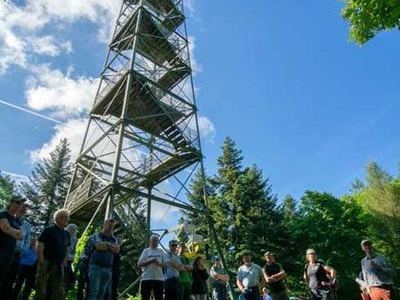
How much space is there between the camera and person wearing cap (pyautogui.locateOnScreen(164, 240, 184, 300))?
700 centimetres

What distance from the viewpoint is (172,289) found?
23.0 feet

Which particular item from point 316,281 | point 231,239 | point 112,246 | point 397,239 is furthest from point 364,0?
point 397,239

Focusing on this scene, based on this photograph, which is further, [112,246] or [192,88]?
[192,88]

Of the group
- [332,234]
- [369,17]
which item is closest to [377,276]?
[369,17]

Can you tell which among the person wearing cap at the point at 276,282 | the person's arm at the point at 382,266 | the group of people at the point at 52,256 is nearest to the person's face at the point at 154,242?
the group of people at the point at 52,256

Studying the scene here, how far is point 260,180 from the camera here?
1114 inches

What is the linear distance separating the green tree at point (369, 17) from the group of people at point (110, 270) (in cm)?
348

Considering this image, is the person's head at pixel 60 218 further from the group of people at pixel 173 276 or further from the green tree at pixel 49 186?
the green tree at pixel 49 186

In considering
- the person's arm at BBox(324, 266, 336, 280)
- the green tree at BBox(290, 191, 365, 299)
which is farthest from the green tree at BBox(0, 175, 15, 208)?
the person's arm at BBox(324, 266, 336, 280)

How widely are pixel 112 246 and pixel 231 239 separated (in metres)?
21.2

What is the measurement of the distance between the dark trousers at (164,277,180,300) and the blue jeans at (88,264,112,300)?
5.95ft

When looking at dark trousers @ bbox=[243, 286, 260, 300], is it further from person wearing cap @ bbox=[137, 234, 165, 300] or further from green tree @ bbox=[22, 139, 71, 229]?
green tree @ bbox=[22, 139, 71, 229]

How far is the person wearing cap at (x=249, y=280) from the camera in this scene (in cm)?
698

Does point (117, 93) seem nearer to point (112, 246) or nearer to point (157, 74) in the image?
point (157, 74)
